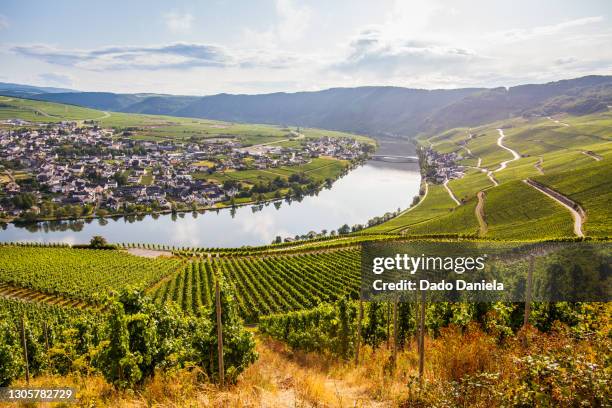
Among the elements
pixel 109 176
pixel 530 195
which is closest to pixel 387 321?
pixel 530 195

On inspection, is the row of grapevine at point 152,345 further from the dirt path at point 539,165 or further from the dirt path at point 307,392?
the dirt path at point 539,165

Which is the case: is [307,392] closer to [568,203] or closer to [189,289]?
[189,289]

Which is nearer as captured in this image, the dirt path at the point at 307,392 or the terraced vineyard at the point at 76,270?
the dirt path at the point at 307,392

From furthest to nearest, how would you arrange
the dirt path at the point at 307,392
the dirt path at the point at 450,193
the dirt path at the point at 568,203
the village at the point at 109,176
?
the village at the point at 109,176
the dirt path at the point at 450,193
the dirt path at the point at 568,203
the dirt path at the point at 307,392

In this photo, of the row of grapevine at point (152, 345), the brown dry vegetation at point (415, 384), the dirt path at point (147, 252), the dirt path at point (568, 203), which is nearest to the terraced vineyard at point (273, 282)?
the dirt path at point (147, 252)

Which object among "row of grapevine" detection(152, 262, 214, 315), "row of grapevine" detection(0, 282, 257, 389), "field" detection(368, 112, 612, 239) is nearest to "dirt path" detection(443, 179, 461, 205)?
"field" detection(368, 112, 612, 239)

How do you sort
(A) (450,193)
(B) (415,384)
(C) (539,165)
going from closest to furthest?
(B) (415,384)
(C) (539,165)
(A) (450,193)

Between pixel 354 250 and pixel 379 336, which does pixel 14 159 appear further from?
pixel 379 336

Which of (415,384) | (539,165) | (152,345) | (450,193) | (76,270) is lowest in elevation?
(76,270)
